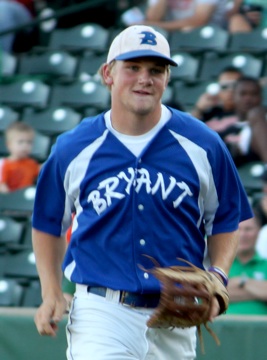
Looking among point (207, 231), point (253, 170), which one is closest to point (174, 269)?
point (207, 231)

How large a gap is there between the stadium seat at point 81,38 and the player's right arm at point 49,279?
6.36 meters

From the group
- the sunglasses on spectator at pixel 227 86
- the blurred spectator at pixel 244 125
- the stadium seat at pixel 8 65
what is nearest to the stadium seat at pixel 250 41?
the sunglasses on spectator at pixel 227 86

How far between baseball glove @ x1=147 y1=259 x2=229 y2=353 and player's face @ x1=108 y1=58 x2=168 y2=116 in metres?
0.60

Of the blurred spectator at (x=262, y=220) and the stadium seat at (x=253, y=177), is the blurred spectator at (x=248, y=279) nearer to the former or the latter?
the blurred spectator at (x=262, y=220)

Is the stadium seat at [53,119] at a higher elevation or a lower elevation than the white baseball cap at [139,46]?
lower

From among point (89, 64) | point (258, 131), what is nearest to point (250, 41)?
point (89, 64)

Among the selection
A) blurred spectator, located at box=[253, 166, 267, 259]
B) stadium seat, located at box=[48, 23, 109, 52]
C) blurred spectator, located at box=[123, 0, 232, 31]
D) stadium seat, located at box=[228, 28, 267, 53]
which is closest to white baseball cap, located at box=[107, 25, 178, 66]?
blurred spectator, located at box=[253, 166, 267, 259]

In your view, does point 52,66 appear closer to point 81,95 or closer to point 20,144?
point 81,95

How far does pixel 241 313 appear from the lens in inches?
251

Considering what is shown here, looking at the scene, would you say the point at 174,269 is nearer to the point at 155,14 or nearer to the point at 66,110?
the point at 66,110

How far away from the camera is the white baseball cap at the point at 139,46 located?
398 centimetres

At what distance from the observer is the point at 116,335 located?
3953mm

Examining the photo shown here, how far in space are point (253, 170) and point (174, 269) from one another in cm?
432

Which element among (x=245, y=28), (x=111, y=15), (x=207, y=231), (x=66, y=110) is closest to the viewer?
(x=207, y=231)
